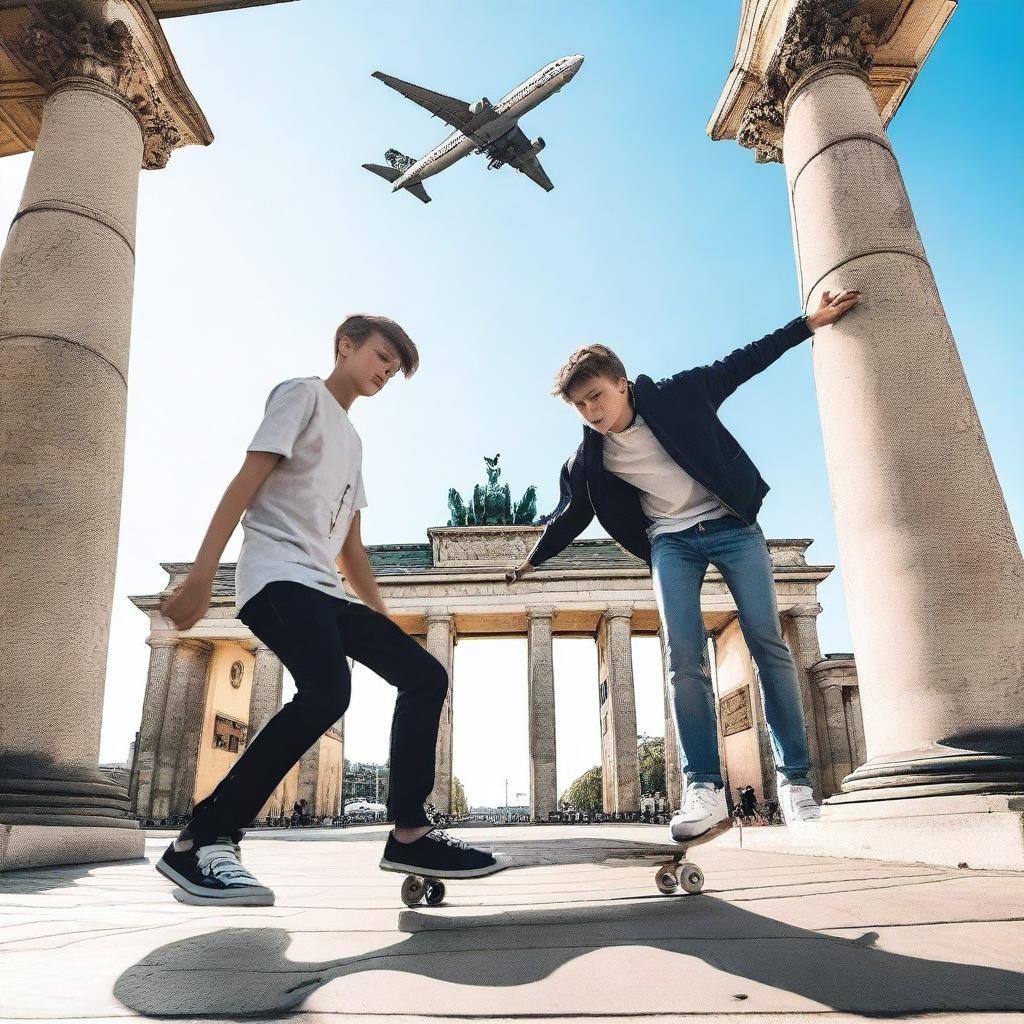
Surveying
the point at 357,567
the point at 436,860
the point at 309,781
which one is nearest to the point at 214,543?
the point at 357,567

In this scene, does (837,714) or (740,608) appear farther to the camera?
(837,714)

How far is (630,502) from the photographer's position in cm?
408

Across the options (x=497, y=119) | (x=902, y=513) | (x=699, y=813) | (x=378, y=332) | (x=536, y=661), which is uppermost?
(x=497, y=119)

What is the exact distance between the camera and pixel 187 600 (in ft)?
8.81

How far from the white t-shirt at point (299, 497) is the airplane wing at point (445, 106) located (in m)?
36.0

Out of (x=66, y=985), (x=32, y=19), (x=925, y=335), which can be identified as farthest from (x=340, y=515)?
(x=32, y=19)

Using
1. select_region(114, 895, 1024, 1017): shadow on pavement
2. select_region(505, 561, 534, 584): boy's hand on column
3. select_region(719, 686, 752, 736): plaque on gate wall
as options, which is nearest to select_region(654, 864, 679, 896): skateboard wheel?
select_region(114, 895, 1024, 1017): shadow on pavement

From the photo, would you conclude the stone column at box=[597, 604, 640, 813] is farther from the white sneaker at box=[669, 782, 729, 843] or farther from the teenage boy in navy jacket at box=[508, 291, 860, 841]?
the white sneaker at box=[669, 782, 729, 843]

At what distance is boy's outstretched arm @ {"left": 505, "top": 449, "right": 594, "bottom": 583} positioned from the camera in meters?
4.11

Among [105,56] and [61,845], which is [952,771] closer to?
[61,845]

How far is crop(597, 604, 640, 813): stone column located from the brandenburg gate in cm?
6

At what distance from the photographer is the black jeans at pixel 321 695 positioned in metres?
2.75

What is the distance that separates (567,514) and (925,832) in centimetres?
280

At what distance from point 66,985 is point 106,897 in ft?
7.41
